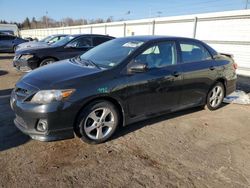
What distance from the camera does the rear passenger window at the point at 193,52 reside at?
504 cm

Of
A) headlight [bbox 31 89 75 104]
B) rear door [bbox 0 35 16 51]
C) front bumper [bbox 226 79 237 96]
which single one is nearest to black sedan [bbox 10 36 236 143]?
headlight [bbox 31 89 75 104]

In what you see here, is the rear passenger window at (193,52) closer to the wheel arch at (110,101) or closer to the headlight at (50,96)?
the wheel arch at (110,101)

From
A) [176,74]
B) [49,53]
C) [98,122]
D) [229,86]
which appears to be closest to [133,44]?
[176,74]

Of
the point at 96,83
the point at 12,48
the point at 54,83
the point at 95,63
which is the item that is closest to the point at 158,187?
the point at 96,83

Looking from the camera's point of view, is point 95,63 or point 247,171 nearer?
point 247,171

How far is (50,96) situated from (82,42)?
6.66m

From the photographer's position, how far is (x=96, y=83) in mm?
3779

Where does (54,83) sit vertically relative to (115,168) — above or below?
above

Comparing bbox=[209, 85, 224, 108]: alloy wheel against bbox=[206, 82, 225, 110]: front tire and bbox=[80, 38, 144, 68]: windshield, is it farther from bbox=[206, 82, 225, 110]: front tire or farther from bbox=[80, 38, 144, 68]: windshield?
bbox=[80, 38, 144, 68]: windshield

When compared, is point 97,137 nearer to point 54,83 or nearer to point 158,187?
point 54,83

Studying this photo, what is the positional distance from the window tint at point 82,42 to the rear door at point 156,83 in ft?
18.1

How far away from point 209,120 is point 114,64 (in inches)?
93.5

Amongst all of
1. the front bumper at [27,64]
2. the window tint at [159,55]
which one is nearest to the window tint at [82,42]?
the front bumper at [27,64]

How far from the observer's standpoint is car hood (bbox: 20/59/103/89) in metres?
3.65
